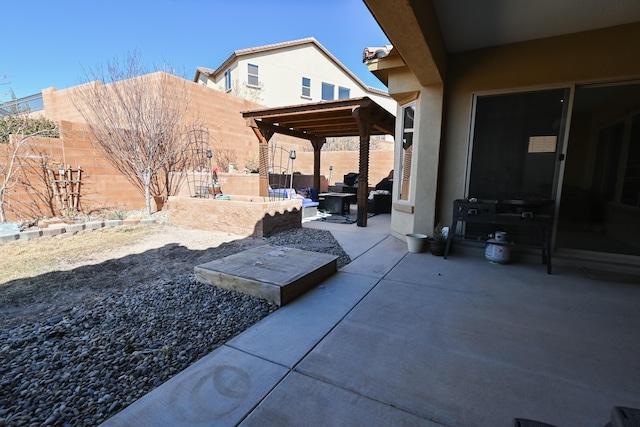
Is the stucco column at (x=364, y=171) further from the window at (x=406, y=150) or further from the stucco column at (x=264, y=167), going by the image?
the stucco column at (x=264, y=167)

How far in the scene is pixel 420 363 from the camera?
1.74 metres

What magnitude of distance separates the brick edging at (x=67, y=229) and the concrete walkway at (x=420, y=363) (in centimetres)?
459

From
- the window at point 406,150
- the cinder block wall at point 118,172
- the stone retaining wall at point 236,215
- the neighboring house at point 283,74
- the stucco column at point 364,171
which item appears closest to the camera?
the window at point 406,150

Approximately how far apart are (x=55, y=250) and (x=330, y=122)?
597 cm

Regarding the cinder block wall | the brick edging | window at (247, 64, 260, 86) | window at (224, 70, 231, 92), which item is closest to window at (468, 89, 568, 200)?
the cinder block wall

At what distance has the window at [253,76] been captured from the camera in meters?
14.3

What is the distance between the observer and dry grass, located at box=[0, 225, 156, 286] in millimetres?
3269

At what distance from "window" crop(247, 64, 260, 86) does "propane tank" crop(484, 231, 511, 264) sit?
1372 centimetres

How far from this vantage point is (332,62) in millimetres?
17703

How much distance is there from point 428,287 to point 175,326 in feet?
7.57

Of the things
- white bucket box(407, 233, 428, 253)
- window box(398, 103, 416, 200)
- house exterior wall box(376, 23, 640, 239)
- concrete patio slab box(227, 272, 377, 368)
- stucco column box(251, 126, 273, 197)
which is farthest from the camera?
stucco column box(251, 126, 273, 197)

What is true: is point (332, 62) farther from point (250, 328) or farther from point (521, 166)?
point (250, 328)

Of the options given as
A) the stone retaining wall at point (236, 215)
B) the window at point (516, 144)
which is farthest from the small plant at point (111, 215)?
the window at point (516, 144)

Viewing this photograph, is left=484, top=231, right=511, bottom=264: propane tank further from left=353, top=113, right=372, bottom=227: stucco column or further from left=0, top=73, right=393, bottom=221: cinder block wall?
left=0, top=73, right=393, bottom=221: cinder block wall
